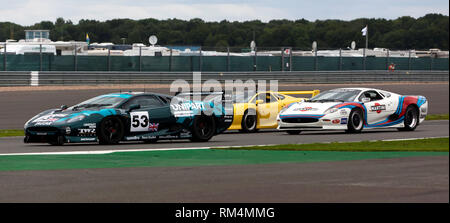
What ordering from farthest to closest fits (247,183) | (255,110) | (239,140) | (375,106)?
(255,110) → (375,106) → (239,140) → (247,183)

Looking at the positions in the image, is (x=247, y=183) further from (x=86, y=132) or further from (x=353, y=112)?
(x=353, y=112)

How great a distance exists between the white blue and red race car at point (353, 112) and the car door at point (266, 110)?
0.39m

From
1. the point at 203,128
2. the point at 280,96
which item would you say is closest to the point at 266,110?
the point at 280,96

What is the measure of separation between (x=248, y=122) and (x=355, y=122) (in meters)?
2.87

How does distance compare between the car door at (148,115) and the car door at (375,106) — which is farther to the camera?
the car door at (375,106)

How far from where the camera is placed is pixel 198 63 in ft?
134

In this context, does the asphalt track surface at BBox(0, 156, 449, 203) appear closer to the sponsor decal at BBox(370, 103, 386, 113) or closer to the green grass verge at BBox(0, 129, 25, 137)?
the sponsor decal at BBox(370, 103, 386, 113)

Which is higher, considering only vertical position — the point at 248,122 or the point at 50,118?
the point at 50,118

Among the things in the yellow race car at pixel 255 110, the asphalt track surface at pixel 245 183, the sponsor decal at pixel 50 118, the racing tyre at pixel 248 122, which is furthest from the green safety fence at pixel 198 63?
the asphalt track surface at pixel 245 183

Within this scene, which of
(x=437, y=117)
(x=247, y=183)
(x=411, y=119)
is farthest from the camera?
(x=437, y=117)

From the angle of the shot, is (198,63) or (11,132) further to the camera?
(198,63)

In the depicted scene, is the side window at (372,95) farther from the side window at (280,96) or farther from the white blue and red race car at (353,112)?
the side window at (280,96)

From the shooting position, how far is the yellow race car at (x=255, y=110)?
2159cm

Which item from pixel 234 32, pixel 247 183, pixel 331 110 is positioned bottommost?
pixel 247 183
